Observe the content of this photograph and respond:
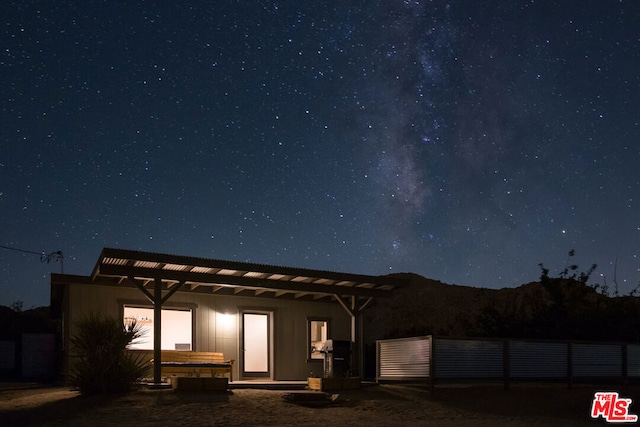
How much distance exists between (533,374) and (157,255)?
8918mm

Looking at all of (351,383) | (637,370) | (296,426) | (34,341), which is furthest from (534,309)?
(34,341)

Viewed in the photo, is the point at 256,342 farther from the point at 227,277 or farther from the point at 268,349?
the point at 227,277

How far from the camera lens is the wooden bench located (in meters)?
15.9

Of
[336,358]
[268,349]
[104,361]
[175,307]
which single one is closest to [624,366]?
[336,358]

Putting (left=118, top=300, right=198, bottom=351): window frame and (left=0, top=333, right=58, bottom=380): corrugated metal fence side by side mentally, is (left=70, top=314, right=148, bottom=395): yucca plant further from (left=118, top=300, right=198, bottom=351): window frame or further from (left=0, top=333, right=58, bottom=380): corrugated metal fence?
(left=0, top=333, right=58, bottom=380): corrugated metal fence

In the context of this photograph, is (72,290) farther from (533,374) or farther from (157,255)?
(533,374)

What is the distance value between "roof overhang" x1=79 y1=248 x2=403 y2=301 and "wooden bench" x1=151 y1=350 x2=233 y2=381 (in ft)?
5.57

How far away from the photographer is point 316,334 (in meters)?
21.4

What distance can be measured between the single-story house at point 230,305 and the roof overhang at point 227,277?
23mm

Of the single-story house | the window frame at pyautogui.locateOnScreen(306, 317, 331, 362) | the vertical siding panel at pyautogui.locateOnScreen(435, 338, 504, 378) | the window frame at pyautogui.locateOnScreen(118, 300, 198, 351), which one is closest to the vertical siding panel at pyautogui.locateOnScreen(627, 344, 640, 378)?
the vertical siding panel at pyautogui.locateOnScreen(435, 338, 504, 378)

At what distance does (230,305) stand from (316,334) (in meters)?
3.23

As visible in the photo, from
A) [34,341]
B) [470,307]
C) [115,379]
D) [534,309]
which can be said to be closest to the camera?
[115,379]

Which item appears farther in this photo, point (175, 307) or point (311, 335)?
point (311, 335)

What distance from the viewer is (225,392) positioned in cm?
1440
